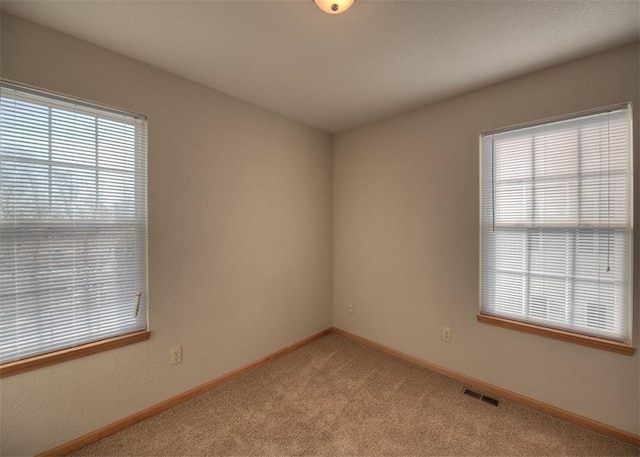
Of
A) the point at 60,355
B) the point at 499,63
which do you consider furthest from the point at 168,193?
the point at 499,63

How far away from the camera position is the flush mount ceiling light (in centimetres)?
124

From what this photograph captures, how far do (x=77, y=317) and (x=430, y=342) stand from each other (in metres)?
2.76

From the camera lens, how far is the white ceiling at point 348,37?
52.4 inches

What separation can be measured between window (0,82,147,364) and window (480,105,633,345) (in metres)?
2.74

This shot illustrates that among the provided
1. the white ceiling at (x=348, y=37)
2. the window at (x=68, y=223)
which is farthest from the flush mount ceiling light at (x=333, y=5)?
the window at (x=68, y=223)

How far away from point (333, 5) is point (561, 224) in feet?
6.80

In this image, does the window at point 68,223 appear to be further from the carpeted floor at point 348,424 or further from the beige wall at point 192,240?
the carpeted floor at point 348,424

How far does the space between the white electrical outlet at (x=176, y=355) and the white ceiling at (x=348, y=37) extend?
2.11 metres

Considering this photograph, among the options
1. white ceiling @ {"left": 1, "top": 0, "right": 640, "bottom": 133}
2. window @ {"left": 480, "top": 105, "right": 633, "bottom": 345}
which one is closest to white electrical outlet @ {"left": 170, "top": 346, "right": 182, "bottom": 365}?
white ceiling @ {"left": 1, "top": 0, "right": 640, "bottom": 133}

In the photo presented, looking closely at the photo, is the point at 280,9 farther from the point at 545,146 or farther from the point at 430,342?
the point at 430,342

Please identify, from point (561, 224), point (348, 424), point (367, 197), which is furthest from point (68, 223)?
point (561, 224)

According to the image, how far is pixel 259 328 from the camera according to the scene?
2512mm

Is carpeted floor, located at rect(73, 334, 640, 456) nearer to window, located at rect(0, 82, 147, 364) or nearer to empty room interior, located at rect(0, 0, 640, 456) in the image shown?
empty room interior, located at rect(0, 0, 640, 456)

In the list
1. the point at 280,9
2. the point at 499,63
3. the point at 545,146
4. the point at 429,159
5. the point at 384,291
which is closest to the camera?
the point at 280,9
